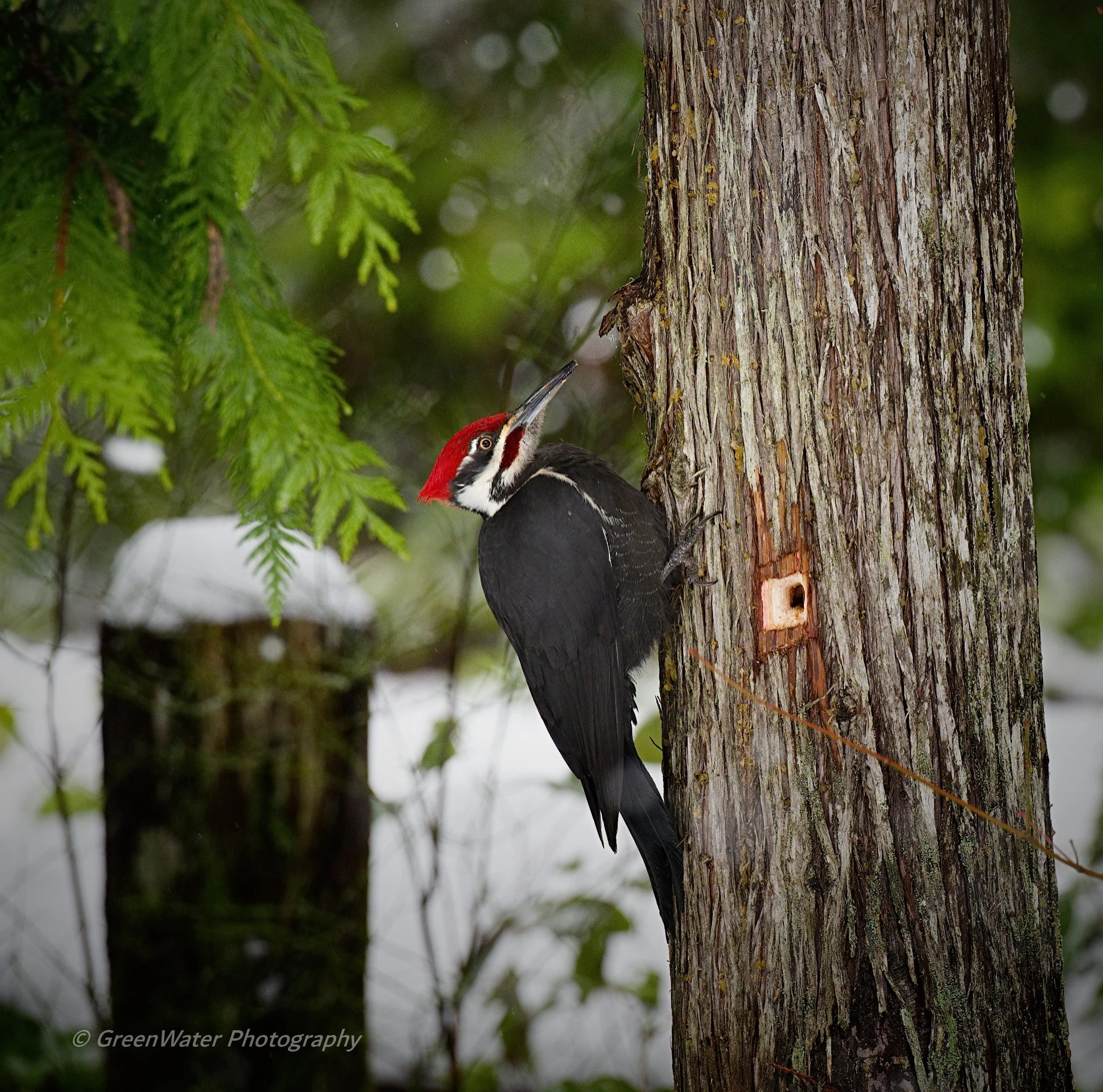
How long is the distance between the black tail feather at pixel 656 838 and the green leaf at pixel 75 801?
233cm

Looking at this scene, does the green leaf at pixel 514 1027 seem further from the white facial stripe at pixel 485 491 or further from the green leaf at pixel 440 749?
the white facial stripe at pixel 485 491

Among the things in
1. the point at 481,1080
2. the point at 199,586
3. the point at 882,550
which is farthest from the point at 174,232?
the point at 481,1080

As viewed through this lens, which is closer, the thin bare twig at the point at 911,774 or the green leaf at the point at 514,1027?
the thin bare twig at the point at 911,774

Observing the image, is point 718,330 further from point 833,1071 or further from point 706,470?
point 833,1071

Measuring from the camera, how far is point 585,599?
5.78ft

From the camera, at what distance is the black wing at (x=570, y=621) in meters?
1.73

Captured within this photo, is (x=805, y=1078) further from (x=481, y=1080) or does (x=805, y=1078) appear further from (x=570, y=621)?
(x=481, y=1080)

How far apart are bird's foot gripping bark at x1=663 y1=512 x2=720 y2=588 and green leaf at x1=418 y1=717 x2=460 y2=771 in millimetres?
1338

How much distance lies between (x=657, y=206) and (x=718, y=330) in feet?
0.89

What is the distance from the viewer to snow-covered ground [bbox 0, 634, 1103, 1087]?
2.93 meters

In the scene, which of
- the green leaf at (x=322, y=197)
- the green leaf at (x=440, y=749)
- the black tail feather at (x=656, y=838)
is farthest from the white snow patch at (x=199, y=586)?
the green leaf at (x=322, y=197)

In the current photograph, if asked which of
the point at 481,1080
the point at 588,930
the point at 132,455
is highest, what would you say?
the point at 132,455

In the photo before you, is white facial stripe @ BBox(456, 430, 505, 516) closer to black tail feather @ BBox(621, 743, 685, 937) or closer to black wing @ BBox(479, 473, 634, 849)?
black wing @ BBox(479, 473, 634, 849)

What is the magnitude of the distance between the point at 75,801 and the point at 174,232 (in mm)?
2686
